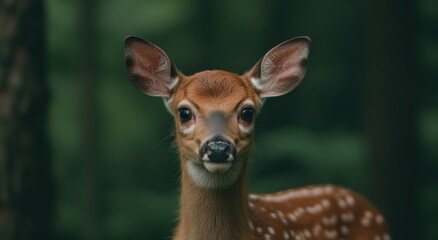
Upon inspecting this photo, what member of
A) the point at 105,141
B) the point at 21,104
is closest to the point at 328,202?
the point at 21,104

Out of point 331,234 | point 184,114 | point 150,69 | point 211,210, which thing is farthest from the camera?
point 331,234

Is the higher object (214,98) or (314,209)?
(214,98)

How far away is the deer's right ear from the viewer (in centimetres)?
714

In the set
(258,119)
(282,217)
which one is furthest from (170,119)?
(282,217)

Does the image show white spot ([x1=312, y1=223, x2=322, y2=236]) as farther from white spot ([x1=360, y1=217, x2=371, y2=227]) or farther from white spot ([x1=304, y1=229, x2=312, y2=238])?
white spot ([x1=360, y1=217, x2=371, y2=227])

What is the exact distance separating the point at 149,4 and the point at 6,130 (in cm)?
901

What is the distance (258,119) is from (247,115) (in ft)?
33.7

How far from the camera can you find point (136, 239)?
50.3 feet

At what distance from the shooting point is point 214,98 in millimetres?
6820

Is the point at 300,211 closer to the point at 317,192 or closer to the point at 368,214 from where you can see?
the point at 317,192

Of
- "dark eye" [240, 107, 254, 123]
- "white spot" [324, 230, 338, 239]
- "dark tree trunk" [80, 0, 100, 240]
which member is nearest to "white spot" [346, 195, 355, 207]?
"white spot" [324, 230, 338, 239]

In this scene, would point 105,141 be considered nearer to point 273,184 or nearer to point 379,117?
point 273,184

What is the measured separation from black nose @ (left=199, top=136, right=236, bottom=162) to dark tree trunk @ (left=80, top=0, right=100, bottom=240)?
8044 millimetres

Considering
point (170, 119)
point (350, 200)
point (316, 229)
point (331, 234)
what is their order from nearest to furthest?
point (316, 229) → point (331, 234) → point (350, 200) → point (170, 119)
